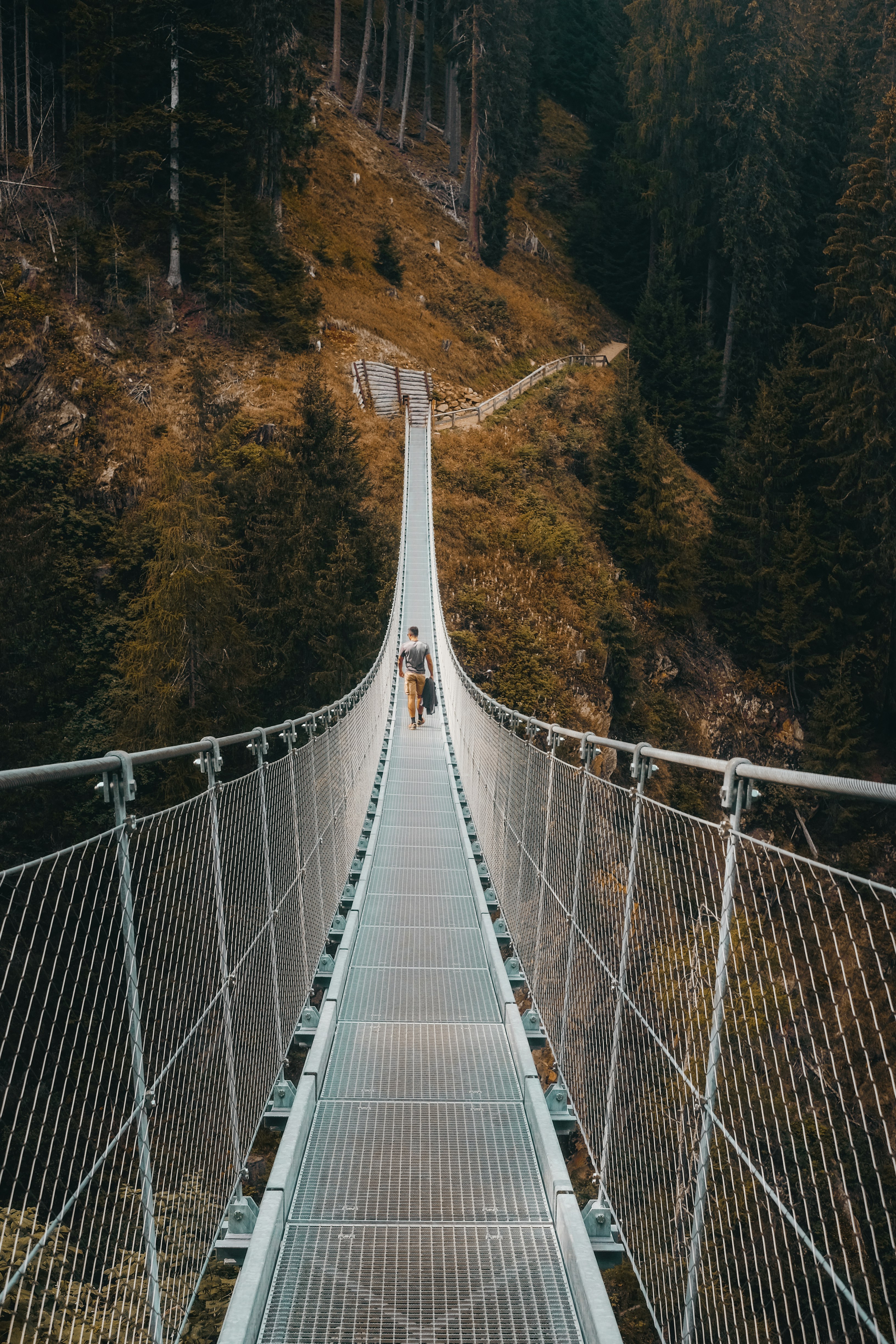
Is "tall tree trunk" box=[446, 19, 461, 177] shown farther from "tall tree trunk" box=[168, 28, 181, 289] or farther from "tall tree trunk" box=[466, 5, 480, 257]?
"tall tree trunk" box=[168, 28, 181, 289]

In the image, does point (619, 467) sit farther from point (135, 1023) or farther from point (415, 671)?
point (135, 1023)

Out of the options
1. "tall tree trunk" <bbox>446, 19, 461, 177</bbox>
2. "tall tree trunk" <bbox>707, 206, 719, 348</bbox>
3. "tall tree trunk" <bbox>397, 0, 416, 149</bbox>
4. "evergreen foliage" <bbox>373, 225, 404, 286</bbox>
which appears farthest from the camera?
"tall tree trunk" <bbox>446, 19, 461, 177</bbox>

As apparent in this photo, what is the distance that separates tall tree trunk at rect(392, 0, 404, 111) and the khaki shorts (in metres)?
40.8

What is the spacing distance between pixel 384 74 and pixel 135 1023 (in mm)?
48200

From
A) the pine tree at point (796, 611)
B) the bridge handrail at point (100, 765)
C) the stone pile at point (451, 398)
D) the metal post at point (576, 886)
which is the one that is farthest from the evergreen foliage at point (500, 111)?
the metal post at point (576, 886)

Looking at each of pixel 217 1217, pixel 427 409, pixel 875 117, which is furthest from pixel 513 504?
pixel 217 1217

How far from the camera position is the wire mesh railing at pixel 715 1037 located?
1.53 metres

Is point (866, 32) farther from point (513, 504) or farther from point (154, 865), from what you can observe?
point (154, 865)

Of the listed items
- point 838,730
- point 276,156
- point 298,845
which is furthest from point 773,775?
point 276,156

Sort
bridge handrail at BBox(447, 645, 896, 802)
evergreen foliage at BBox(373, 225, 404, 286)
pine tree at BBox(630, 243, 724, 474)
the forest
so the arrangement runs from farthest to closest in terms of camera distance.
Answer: evergreen foliage at BBox(373, 225, 404, 286)
pine tree at BBox(630, 243, 724, 474)
the forest
bridge handrail at BBox(447, 645, 896, 802)

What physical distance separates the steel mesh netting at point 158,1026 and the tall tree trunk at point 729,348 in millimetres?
33433

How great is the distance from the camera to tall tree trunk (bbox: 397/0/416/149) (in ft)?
142

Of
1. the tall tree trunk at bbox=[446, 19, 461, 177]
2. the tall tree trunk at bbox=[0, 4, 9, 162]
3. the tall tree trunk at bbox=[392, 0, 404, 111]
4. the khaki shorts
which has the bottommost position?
the khaki shorts

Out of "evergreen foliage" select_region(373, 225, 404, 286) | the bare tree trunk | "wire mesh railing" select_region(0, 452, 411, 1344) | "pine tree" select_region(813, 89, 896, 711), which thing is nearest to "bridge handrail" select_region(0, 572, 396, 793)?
"wire mesh railing" select_region(0, 452, 411, 1344)
